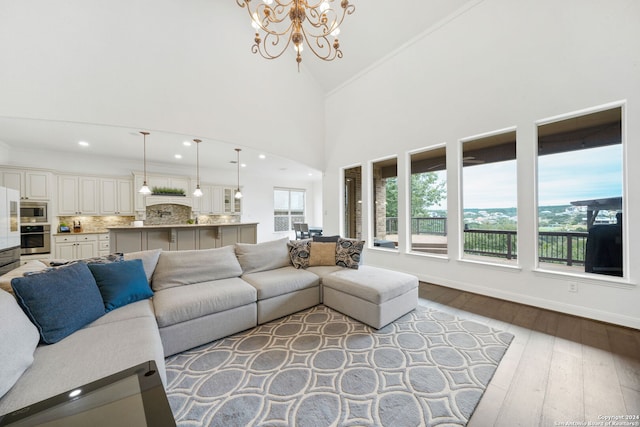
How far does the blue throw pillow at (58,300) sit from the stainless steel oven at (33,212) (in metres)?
4.88

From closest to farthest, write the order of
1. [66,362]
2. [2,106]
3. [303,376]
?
[66,362], [303,376], [2,106]

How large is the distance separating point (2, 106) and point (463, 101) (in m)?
6.57

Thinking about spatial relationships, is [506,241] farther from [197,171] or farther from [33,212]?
[33,212]

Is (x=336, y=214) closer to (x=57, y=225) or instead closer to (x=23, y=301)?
(x=23, y=301)

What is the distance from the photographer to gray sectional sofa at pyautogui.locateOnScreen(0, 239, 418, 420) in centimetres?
121

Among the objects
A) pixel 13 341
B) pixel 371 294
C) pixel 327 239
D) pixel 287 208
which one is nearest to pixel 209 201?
pixel 287 208

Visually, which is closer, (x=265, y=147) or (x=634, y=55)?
(x=634, y=55)

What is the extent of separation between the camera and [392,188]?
4.96 metres

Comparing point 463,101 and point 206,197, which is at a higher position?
point 463,101

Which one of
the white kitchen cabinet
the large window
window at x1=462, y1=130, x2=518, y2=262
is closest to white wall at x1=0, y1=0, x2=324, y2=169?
the white kitchen cabinet

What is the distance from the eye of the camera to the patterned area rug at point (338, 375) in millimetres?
1482

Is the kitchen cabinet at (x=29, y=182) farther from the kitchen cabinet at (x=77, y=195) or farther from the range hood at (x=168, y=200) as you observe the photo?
the range hood at (x=168, y=200)

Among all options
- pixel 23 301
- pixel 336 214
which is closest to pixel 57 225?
pixel 23 301

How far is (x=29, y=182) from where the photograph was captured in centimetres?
482
